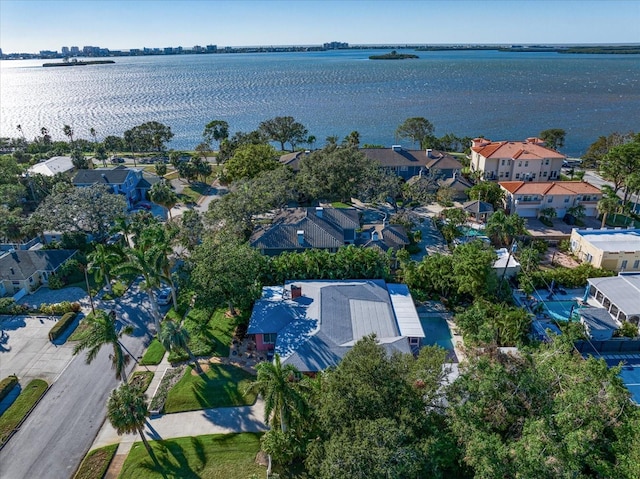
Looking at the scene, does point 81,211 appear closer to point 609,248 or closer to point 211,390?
point 211,390

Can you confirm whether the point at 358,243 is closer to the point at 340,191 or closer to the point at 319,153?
the point at 340,191

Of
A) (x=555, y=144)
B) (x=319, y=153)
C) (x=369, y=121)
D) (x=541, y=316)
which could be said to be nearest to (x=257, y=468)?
(x=541, y=316)

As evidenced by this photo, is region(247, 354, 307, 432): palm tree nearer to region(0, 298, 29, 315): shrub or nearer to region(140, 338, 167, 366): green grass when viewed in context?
region(140, 338, 167, 366): green grass

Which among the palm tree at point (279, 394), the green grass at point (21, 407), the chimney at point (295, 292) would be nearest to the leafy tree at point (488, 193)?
the chimney at point (295, 292)

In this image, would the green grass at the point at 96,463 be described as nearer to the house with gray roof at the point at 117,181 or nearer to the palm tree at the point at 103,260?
the palm tree at the point at 103,260

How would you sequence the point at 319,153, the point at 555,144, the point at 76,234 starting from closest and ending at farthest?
the point at 76,234, the point at 319,153, the point at 555,144

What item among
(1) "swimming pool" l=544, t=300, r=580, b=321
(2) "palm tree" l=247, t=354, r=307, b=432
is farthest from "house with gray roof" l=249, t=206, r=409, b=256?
(2) "palm tree" l=247, t=354, r=307, b=432

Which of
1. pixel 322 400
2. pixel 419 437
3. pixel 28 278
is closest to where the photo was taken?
pixel 419 437

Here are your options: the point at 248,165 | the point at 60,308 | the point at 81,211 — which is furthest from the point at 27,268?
the point at 248,165
